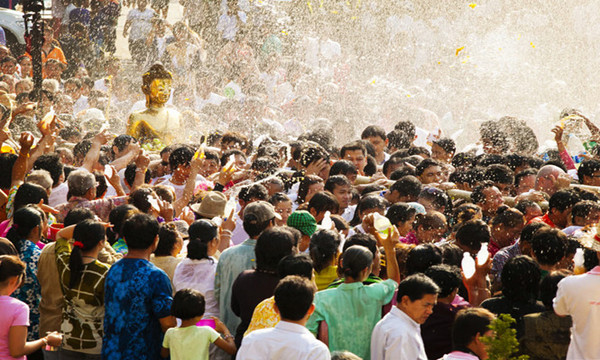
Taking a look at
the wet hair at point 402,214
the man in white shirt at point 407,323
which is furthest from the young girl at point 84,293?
the wet hair at point 402,214

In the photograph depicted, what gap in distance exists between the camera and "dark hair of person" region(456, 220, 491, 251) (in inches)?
214

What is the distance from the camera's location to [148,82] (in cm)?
1080

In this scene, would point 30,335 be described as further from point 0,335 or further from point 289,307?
point 289,307

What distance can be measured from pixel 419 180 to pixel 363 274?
10.2 feet

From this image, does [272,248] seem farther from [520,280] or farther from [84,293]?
[520,280]

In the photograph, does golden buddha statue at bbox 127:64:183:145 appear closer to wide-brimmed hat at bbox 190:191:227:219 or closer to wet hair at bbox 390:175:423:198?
wet hair at bbox 390:175:423:198

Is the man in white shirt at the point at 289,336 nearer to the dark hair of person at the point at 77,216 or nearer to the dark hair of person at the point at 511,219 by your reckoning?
the dark hair of person at the point at 77,216

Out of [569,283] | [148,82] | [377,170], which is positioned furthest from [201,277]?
[148,82]

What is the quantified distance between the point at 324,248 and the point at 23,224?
1.83 m

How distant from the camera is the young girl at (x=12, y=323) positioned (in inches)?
175

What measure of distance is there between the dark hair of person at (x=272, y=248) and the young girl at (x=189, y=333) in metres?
0.40

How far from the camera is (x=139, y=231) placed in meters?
4.53

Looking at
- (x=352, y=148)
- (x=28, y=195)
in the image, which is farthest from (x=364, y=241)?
(x=352, y=148)

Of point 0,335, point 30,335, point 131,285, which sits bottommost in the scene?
point 30,335
